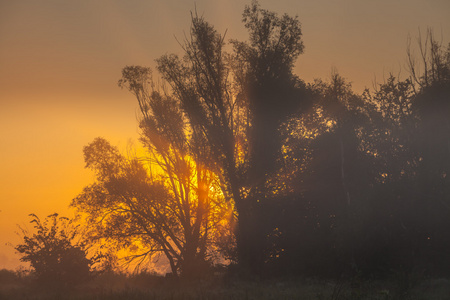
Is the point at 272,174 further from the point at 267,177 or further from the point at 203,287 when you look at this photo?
the point at 203,287

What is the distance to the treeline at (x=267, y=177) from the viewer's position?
27.9 metres

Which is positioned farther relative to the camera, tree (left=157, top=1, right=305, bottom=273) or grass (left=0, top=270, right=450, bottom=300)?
tree (left=157, top=1, right=305, bottom=273)

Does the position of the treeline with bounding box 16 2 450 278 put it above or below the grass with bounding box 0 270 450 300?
above

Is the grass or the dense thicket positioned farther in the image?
the dense thicket

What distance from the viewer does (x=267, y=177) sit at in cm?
2925

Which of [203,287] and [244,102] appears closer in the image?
[203,287]

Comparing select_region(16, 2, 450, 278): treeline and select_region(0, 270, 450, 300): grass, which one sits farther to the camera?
select_region(16, 2, 450, 278): treeline

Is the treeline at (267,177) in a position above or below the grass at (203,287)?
above

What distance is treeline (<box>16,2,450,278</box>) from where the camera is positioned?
27.9 m

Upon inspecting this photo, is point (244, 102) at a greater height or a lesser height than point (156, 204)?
greater

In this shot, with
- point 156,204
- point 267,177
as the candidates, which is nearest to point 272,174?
point 267,177

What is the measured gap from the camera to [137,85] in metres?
32.9

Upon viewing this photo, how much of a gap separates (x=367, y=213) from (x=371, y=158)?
6.84 meters

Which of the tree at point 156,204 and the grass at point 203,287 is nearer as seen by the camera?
the grass at point 203,287
